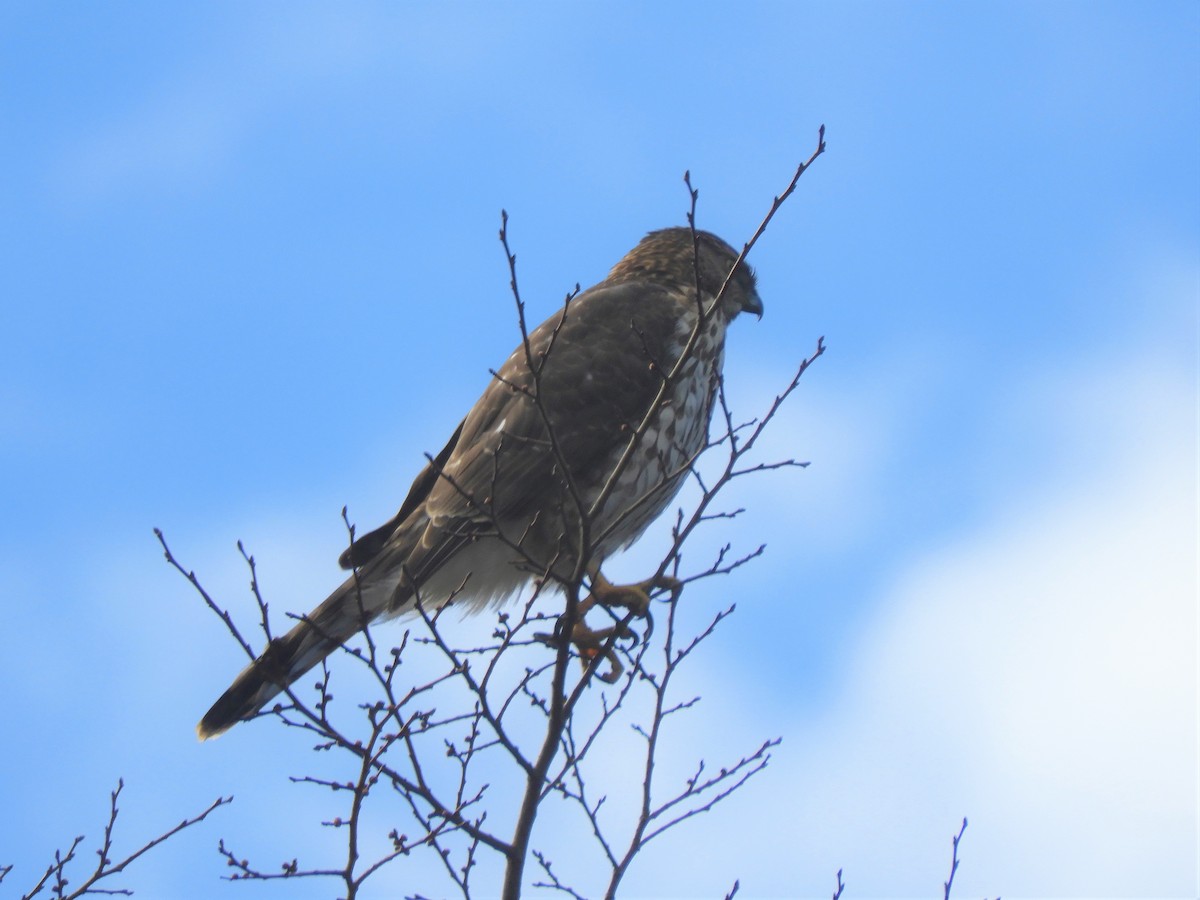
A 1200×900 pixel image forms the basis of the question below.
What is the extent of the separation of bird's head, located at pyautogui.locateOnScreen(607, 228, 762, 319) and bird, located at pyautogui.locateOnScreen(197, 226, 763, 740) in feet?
2.02

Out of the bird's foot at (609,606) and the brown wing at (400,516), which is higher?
the brown wing at (400,516)

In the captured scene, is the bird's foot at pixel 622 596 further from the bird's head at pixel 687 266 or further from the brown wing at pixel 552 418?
the bird's head at pixel 687 266

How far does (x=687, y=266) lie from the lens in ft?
22.3

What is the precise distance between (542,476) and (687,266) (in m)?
1.82

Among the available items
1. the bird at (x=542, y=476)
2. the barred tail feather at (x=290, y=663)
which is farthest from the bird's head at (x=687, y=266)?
the barred tail feather at (x=290, y=663)

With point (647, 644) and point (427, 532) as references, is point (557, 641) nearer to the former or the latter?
point (647, 644)

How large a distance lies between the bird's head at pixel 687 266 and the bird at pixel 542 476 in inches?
24.2

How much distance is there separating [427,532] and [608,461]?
742mm

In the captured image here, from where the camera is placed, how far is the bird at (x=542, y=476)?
521 cm

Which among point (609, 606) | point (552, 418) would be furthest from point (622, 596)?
point (552, 418)

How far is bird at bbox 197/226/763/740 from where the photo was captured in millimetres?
5207

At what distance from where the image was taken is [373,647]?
391cm

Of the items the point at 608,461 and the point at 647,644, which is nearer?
the point at 647,644

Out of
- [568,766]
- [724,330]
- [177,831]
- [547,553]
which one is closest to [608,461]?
[547,553]
